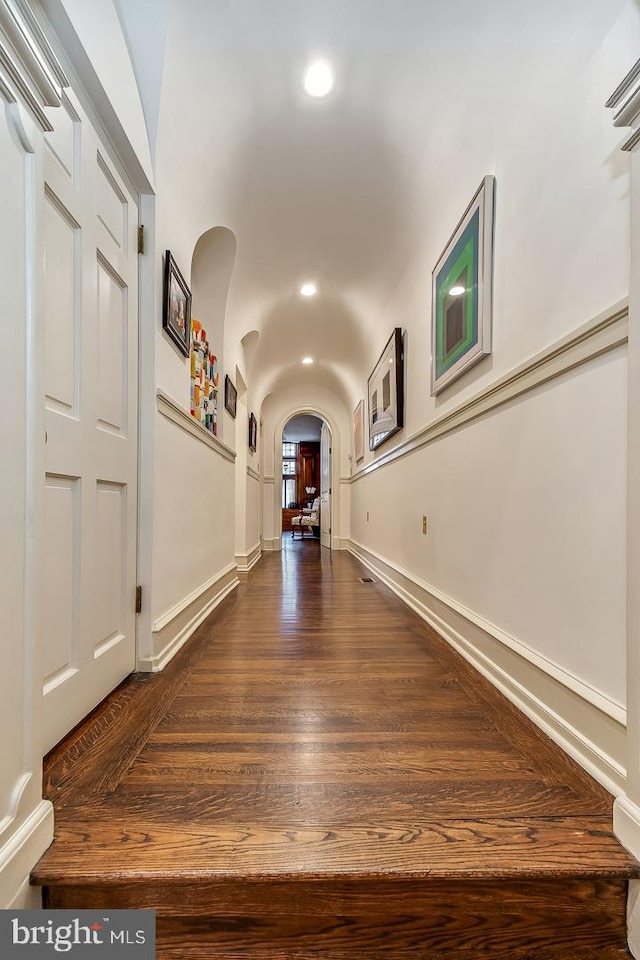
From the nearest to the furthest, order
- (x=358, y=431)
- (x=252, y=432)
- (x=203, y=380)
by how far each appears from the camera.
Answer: (x=203, y=380)
(x=252, y=432)
(x=358, y=431)

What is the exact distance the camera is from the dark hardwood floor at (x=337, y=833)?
77 centimetres

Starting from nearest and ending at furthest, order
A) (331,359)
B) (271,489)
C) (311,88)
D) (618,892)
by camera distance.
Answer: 1. (618,892)
2. (311,88)
3. (331,359)
4. (271,489)

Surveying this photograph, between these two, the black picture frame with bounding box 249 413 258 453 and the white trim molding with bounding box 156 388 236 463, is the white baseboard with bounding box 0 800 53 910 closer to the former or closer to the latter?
the white trim molding with bounding box 156 388 236 463

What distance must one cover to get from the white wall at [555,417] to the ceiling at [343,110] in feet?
0.24

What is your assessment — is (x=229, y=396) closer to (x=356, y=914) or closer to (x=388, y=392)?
(x=388, y=392)

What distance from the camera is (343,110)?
→ 6.16 ft

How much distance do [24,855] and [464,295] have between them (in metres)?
2.29

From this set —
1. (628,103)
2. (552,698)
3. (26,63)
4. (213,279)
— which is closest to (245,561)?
(213,279)

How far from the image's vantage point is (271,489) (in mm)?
6598

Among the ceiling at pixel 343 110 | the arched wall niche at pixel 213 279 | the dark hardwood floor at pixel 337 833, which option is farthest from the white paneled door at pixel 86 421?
the arched wall niche at pixel 213 279

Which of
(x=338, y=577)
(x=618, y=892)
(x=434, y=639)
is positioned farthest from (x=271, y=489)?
(x=618, y=892)

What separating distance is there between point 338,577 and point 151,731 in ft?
9.31

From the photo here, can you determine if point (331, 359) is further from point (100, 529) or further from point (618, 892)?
point (618, 892)

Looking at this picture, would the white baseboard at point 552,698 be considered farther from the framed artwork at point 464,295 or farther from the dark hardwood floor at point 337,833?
the framed artwork at point 464,295
